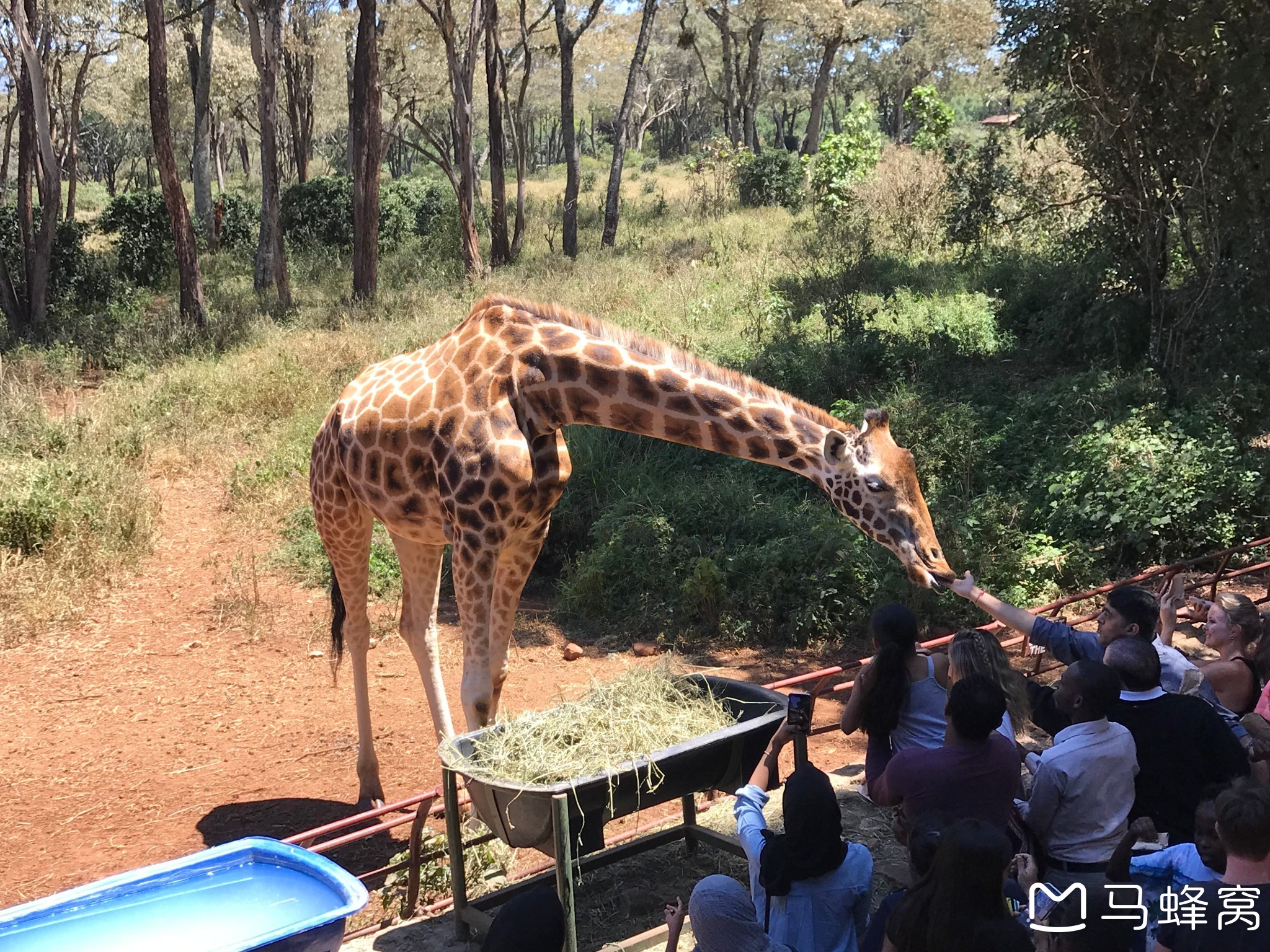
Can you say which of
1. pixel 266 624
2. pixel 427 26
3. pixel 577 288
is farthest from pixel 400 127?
pixel 266 624

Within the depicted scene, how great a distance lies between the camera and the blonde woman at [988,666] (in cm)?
409

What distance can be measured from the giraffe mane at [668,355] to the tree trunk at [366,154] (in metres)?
13.0

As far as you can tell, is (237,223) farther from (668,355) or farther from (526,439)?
(668,355)

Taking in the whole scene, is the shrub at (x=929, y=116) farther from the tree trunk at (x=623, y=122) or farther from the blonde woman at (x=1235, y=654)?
the blonde woman at (x=1235, y=654)

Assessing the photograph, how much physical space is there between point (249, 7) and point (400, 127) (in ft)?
106

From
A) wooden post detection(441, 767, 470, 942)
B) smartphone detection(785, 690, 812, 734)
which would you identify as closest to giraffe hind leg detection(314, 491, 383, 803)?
wooden post detection(441, 767, 470, 942)

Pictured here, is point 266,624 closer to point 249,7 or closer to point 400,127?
point 249,7

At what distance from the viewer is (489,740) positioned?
4.57 m

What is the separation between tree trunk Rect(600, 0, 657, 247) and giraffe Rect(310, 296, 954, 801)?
18.4 m

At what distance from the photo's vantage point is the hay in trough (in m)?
4.34

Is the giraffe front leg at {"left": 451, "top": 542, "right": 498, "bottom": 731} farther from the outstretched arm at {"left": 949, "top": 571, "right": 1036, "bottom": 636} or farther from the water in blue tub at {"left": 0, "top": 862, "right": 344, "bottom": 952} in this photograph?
the outstretched arm at {"left": 949, "top": 571, "right": 1036, "bottom": 636}

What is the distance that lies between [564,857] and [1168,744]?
2305mm

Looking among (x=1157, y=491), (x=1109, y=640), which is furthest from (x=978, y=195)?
(x=1109, y=640)
